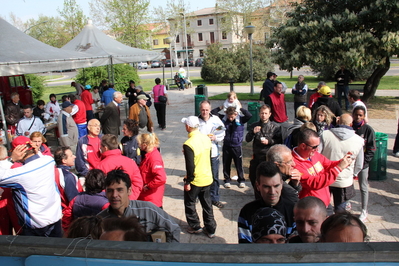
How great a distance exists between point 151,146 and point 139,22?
1085 inches

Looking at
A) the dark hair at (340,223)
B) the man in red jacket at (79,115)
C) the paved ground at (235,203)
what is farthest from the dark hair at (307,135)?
the man in red jacket at (79,115)

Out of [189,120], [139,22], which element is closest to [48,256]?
[189,120]

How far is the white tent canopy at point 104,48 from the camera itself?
42.8ft

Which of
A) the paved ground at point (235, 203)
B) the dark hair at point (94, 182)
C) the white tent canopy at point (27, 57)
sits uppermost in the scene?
the white tent canopy at point (27, 57)

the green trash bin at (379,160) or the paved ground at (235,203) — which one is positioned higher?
the green trash bin at (379,160)

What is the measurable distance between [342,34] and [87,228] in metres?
11.7

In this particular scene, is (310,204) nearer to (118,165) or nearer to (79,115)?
(118,165)

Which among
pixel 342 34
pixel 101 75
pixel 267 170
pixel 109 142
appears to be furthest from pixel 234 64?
pixel 267 170

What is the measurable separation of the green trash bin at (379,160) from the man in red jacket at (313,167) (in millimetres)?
3037

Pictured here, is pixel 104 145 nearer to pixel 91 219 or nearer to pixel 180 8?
pixel 91 219

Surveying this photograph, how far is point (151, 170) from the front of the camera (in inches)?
165

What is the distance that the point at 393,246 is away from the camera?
1.23 metres

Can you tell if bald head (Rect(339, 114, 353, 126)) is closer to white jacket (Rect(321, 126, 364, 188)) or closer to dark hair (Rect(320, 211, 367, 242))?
white jacket (Rect(321, 126, 364, 188))

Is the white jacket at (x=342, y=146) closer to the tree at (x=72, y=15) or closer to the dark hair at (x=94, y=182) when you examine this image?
the dark hair at (x=94, y=182)
